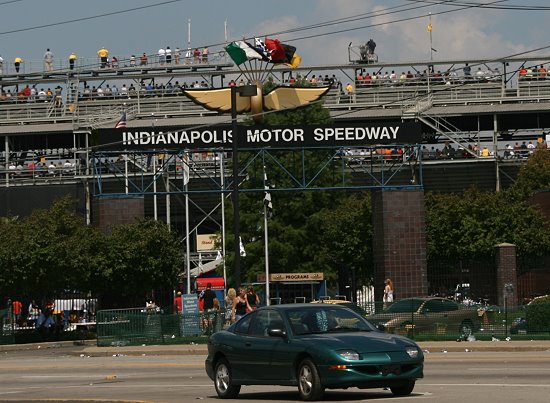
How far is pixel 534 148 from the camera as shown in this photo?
261 feet

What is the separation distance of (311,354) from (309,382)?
437 millimetres

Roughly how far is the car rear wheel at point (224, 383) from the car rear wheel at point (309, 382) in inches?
69.6

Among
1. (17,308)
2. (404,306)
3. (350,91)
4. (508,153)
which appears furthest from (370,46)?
(404,306)

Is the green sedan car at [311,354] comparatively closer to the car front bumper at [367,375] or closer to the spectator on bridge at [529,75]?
the car front bumper at [367,375]

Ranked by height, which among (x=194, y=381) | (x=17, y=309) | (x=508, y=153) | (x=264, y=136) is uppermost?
(x=508, y=153)

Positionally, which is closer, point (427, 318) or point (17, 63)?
point (427, 318)

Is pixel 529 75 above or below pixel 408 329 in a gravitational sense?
above

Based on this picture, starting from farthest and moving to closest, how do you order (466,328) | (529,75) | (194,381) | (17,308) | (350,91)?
(529,75) → (350,91) → (17,308) → (466,328) → (194,381)

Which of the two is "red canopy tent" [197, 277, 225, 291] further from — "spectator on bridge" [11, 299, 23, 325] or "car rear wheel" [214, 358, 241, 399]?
"car rear wheel" [214, 358, 241, 399]

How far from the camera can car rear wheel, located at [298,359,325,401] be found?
16891mm

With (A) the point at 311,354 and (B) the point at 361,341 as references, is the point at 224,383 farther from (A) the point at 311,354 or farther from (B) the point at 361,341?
(B) the point at 361,341

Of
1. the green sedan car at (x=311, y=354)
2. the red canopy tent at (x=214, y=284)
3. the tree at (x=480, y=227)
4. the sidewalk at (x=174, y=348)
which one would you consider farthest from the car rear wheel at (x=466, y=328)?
the red canopy tent at (x=214, y=284)

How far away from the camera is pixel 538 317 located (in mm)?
33562

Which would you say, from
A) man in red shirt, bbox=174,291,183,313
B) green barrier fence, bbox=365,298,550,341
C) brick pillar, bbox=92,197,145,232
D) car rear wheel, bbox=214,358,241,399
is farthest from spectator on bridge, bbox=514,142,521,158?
car rear wheel, bbox=214,358,241,399
